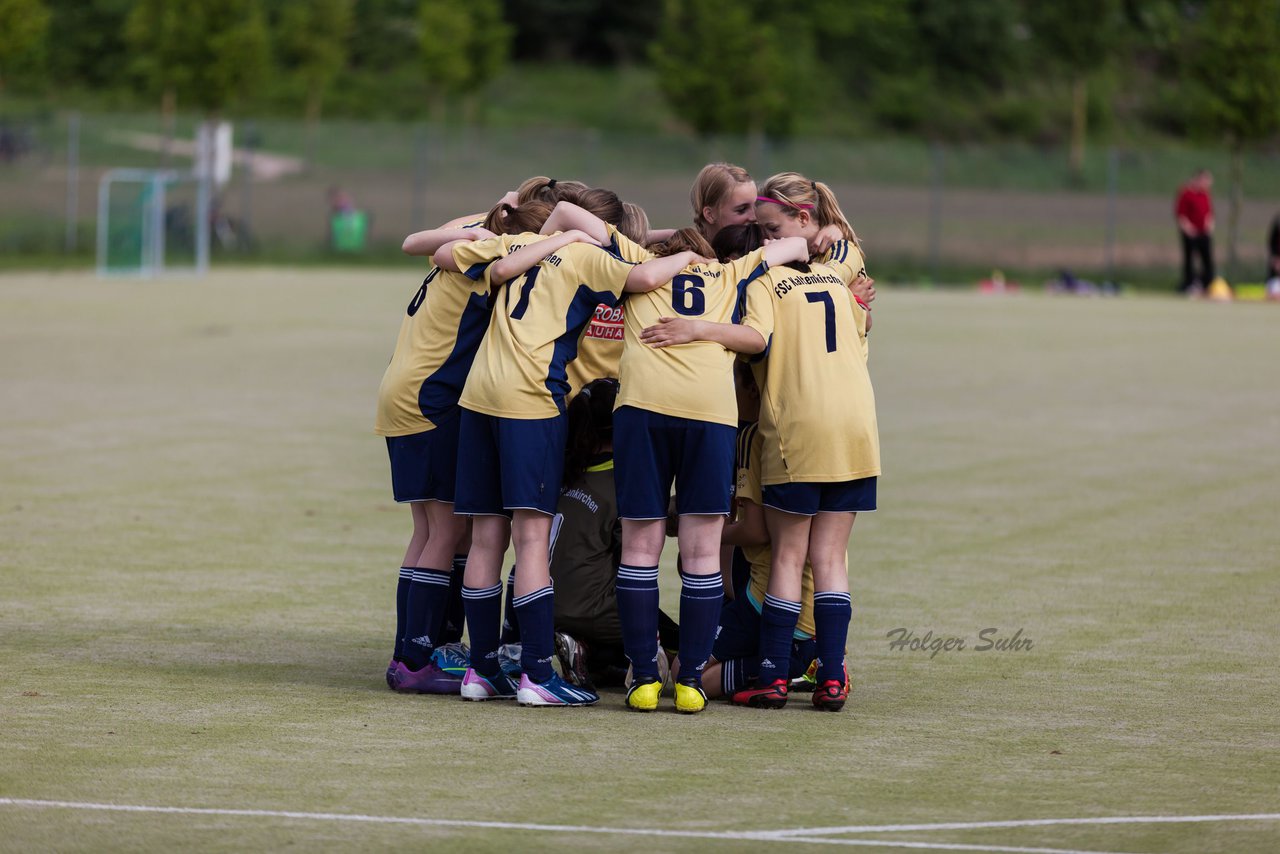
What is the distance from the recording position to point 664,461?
5.91 m

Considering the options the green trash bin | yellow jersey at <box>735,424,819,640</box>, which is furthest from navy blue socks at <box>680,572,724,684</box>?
the green trash bin


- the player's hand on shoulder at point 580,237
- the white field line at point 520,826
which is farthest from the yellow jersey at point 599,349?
the white field line at point 520,826

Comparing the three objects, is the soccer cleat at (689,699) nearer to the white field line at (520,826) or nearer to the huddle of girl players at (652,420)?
the huddle of girl players at (652,420)

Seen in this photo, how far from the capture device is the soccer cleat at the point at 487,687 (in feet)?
20.1

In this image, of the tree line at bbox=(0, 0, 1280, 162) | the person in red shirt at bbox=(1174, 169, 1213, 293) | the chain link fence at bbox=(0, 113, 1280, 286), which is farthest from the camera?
the tree line at bbox=(0, 0, 1280, 162)

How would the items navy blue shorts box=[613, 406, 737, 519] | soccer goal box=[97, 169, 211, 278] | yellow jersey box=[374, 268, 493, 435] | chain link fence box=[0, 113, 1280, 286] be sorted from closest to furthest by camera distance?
navy blue shorts box=[613, 406, 737, 519], yellow jersey box=[374, 268, 493, 435], soccer goal box=[97, 169, 211, 278], chain link fence box=[0, 113, 1280, 286]

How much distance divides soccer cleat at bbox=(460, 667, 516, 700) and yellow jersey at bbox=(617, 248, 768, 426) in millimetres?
1066

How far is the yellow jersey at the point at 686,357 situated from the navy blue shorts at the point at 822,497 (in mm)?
330

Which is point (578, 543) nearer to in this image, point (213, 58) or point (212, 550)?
point (212, 550)

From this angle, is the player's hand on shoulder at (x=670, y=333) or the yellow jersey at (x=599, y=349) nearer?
the player's hand on shoulder at (x=670, y=333)

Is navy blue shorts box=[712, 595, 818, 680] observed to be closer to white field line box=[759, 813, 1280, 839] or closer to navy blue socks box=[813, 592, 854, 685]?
navy blue socks box=[813, 592, 854, 685]

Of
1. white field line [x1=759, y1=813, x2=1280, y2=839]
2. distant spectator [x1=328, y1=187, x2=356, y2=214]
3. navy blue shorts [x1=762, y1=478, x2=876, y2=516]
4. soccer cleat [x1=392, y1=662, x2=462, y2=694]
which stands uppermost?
distant spectator [x1=328, y1=187, x2=356, y2=214]

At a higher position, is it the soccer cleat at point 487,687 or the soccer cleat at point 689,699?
the soccer cleat at point 689,699

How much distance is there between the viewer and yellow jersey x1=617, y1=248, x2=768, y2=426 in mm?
5867
